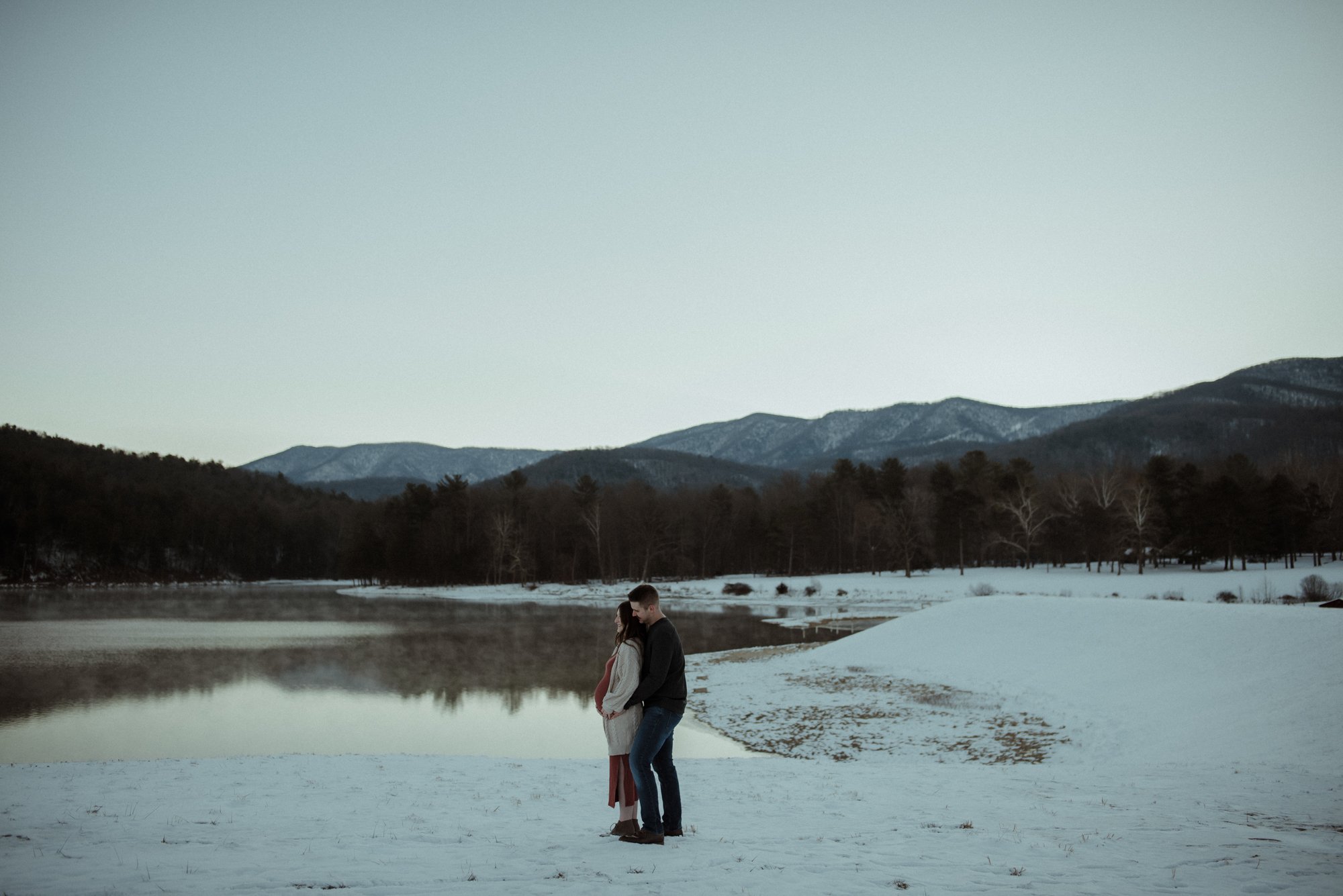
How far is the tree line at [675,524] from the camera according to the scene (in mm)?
57875

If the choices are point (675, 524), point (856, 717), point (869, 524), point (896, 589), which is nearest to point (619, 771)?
point (856, 717)

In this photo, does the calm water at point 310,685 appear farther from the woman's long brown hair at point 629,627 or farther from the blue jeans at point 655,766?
the woman's long brown hair at point 629,627

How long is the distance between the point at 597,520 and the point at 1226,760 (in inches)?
2683

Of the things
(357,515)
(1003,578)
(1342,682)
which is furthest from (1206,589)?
(357,515)

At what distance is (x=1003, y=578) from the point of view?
5606 centimetres

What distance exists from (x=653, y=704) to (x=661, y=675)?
28cm

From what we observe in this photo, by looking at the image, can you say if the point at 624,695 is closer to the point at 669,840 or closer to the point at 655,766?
the point at 655,766

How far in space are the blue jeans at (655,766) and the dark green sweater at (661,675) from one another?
0.08 meters

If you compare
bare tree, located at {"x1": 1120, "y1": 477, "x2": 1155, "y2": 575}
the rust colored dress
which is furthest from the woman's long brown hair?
bare tree, located at {"x1": 1120, "y1": 477, "x2": 1155, "y2": 575}

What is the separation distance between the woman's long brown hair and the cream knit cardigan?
5 centimetres

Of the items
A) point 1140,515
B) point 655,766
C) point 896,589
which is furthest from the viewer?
point 896,589

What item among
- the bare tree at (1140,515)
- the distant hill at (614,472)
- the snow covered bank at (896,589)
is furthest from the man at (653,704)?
the distant hill at (614,472)

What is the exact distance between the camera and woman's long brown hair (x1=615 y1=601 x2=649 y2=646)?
6346mm

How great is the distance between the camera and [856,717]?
625 inches
